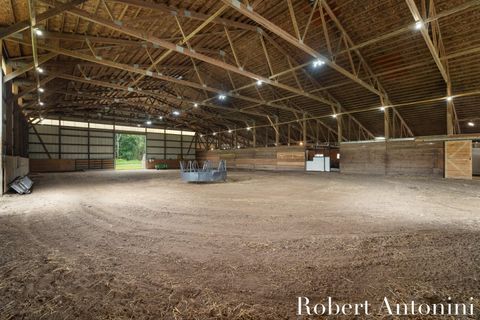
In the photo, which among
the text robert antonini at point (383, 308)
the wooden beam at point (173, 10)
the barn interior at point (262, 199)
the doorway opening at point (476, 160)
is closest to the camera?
the text robert antonini at point (383, 308)

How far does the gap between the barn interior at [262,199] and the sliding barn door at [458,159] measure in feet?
0.18

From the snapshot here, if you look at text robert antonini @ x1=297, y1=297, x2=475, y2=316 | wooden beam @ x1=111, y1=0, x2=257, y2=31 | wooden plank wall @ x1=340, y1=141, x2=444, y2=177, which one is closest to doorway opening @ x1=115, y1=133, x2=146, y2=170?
wooden plank wall @ x1=340, y1=141, x2=444, y2=177

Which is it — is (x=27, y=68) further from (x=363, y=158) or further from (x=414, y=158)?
(x=414, y=158)

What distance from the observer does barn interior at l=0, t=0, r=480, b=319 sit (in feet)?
7.06

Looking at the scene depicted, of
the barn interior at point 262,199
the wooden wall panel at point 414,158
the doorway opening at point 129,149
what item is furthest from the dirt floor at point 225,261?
the doorway opening at point 129,149

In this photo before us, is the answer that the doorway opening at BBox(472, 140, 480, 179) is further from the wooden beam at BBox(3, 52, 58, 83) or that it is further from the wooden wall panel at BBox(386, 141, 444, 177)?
the wooden beam at BBox(3, 52, 58, 83)

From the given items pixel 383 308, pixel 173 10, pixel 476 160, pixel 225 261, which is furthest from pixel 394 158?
pixel 225 261

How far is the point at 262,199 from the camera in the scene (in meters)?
6.70

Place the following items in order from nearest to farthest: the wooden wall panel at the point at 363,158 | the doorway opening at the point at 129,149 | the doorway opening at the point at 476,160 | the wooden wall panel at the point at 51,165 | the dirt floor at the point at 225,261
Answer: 1. the dirt floor at the point at 225,261
2. the doorway opening at the point at 476,160
3. the wooden wall panel at the point at 363,158
4. the wooden wall panel at the point at 51,165
5. the doorway opening at the point at 129,149

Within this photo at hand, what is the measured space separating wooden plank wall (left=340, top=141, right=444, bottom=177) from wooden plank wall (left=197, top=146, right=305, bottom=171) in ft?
12.7

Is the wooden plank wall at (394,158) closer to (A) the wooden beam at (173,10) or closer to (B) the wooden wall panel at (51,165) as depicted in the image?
(A) the wooden beam at (173,10)

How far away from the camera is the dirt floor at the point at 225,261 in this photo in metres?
1.96

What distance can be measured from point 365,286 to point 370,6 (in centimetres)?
1094

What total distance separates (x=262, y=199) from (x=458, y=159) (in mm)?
12046
